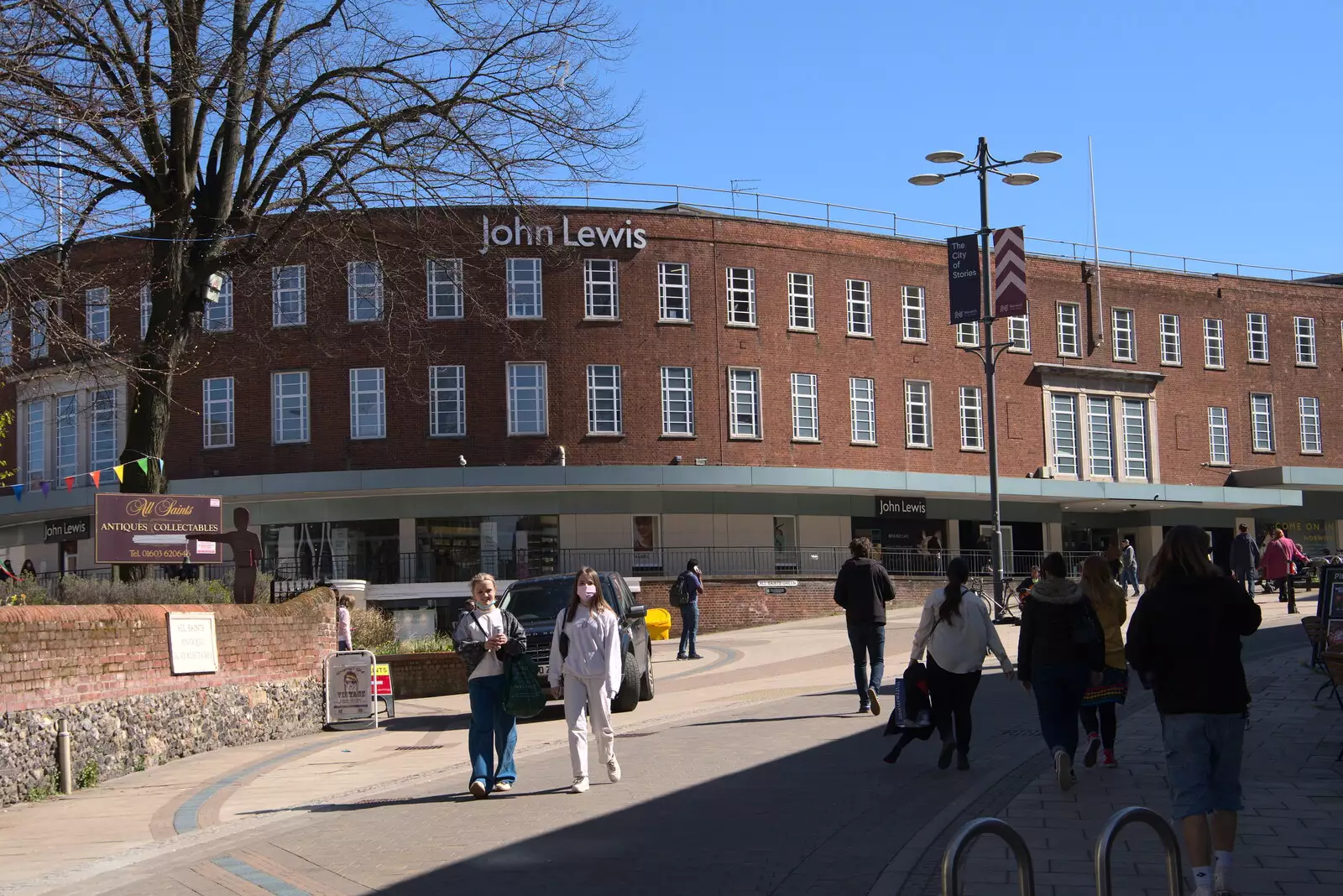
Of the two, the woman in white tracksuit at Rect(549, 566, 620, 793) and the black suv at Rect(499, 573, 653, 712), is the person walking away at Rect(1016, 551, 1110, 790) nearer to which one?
the woman in white tracksuit at Rect(549, 566, 620, 793)

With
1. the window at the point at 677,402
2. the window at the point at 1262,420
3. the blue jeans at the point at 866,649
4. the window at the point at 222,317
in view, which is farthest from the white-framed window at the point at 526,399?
the window at the point at 1262,420

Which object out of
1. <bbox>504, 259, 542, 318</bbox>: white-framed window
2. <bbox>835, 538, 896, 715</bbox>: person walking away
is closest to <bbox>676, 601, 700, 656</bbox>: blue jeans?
<bbox>835, 538, 896, 715</bbox>: person walking away

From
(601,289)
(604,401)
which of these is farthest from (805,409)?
(601,289)

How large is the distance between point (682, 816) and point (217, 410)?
3349 centimetres

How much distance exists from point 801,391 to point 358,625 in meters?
19.6

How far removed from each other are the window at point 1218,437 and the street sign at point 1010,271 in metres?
24.1

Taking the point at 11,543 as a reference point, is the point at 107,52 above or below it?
above

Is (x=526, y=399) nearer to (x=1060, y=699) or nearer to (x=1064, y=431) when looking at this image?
(x=1064, y=431)

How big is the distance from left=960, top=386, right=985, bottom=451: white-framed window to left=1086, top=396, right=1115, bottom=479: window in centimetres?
421

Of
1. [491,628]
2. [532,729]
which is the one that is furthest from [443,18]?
[491,628]

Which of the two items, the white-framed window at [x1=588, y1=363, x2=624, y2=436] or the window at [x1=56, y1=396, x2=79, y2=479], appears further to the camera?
the window at [x1=56, y1=396, x2=79, y2=479]

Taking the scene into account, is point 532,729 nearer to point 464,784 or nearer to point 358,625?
point 464,784

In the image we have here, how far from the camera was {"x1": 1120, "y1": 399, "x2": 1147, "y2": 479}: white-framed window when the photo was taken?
48031 millimetres

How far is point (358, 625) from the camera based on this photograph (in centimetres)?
2580
